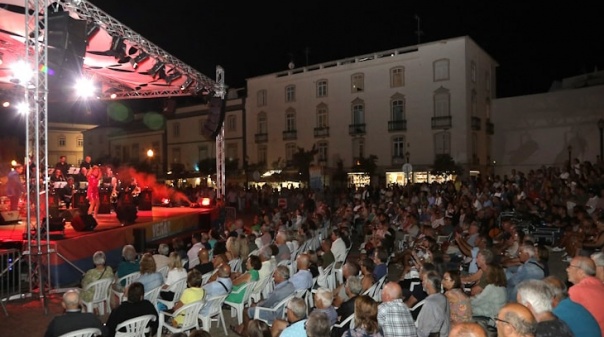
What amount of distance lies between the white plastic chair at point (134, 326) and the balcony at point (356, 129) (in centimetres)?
2805

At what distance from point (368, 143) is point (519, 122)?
9262 mm

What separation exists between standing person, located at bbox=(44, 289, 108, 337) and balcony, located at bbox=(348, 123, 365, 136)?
93.5 feet

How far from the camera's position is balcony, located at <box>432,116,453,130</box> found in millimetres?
28812

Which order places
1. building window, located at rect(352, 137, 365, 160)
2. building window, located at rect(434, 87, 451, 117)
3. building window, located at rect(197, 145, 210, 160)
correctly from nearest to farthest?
A: 1. building window, located at rect(434, 87, 451, 117)
2. building window, located at rect(352, 137, 365, 160)
3. building window, located at rect(197, 145, 210, 160)

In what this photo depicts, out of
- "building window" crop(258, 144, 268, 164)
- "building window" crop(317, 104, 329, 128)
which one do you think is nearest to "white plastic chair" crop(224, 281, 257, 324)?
"building window" crop(317, 104, 329, 128)

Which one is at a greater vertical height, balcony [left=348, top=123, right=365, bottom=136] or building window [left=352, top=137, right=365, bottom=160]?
balcony [left=348, top=123, right=365, bottom=136]

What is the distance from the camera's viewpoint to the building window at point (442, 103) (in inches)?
1143

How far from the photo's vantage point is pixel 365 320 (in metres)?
3.99

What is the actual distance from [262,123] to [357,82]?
841cm

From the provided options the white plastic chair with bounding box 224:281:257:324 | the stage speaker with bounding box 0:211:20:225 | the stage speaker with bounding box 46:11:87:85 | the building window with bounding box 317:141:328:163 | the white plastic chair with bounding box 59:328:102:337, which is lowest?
the white plastic chair with bounding box 224:281:257:324

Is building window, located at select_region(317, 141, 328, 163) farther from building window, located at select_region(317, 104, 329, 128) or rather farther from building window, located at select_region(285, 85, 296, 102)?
building window, located at select_region(285, 85, 296, 102)

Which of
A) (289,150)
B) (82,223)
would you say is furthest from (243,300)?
(289,150)

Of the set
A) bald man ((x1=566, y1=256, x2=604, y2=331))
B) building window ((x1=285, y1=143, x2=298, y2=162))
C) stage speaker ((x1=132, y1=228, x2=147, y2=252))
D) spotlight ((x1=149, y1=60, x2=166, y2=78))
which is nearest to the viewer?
bald man ((x1=566, y1=256, x2=604, y2=331))

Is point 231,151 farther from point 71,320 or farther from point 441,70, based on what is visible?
point 71,320
